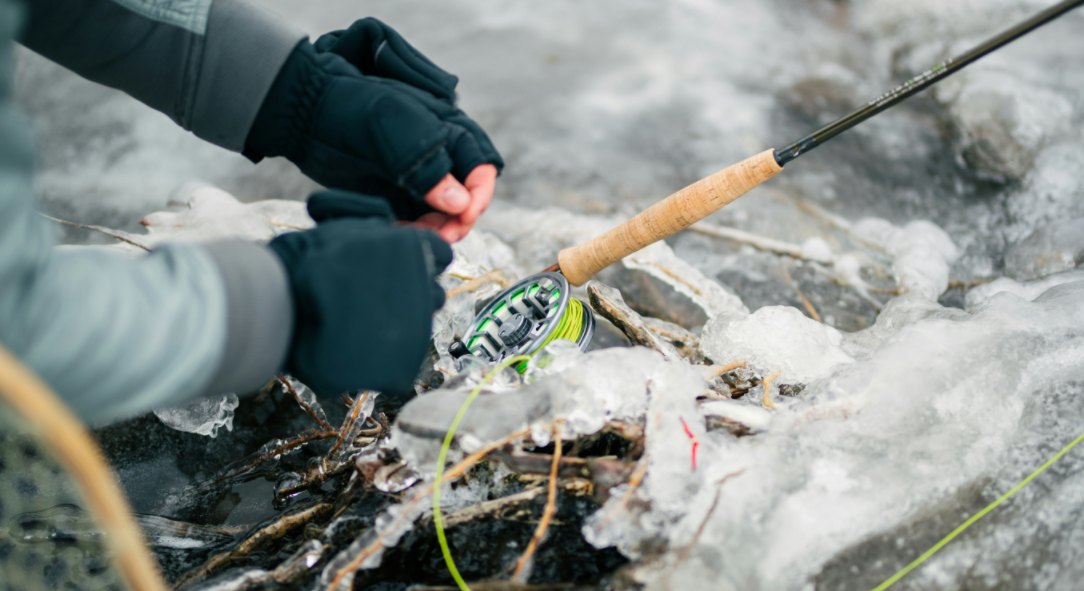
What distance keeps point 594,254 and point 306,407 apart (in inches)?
39.3

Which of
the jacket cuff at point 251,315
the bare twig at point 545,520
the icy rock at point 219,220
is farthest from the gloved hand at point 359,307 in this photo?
the icy rock at point 219,220

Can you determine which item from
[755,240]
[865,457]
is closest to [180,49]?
[865,457]

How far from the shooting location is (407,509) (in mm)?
1812

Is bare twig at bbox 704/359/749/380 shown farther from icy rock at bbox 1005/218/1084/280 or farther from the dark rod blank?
icy rock at bbox 1005/218/1084/280

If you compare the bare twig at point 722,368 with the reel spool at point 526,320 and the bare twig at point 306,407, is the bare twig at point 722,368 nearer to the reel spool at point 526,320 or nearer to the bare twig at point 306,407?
the reel spool at point 526,320

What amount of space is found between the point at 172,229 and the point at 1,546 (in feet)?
4.54

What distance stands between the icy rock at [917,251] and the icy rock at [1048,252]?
0.83 ft

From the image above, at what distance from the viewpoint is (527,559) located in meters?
1.76

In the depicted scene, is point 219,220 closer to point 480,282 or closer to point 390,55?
point 480,282

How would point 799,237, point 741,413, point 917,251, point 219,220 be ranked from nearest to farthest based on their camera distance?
point 741,413 → point 219,220 → point 917,251 → point 799,237

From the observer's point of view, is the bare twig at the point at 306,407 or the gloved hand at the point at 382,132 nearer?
the gloved hand at the point at 382,132

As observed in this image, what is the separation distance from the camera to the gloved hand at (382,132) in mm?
2070

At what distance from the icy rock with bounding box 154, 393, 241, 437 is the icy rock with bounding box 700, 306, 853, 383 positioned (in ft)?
5.03

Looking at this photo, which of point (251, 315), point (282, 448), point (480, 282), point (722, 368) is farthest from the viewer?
point (480, 282)
